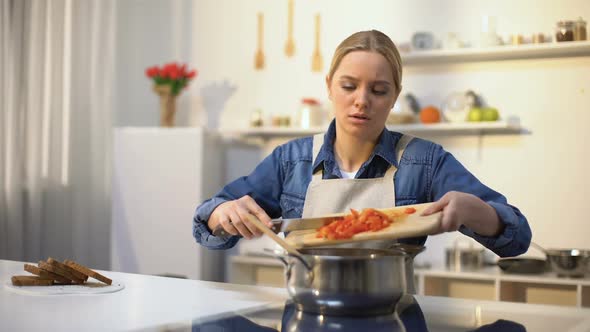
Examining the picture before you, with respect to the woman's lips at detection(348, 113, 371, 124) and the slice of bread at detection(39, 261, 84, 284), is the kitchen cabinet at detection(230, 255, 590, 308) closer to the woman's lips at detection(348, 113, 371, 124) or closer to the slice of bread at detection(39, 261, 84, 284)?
the woman's lips at detection(348, 113, 371, 124)

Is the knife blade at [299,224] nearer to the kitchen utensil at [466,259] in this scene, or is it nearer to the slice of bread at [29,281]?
the slice of bread at [29,281]

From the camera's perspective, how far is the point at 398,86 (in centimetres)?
192

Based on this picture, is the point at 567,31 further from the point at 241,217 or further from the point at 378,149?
the point at 241,217

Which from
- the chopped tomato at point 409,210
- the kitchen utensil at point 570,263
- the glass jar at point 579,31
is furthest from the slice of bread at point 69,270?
the glass jar at point 579,31

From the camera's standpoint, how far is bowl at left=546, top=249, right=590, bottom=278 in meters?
3.52

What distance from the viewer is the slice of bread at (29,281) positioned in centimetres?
160

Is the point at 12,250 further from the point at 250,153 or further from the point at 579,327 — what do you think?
the point at 579,327

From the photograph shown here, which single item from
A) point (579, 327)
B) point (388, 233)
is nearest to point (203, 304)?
point (388, 233)

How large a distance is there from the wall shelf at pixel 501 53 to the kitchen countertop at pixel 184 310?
8.89 ft

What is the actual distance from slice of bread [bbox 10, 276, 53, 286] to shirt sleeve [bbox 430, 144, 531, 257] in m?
0.92

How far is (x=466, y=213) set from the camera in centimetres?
153

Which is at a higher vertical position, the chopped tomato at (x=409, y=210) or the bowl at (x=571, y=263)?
the chopped tomato at (x=409, y=210)

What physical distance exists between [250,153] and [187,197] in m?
0.56

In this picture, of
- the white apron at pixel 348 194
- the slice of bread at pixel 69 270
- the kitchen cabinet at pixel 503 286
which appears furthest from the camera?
the kitchen cabinet at pixel 503 286
